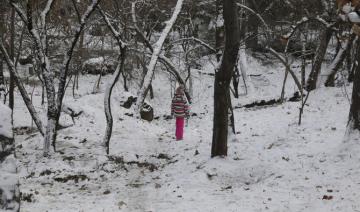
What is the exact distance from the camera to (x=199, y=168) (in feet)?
33.8

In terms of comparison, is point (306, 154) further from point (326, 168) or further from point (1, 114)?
point (1, 114)

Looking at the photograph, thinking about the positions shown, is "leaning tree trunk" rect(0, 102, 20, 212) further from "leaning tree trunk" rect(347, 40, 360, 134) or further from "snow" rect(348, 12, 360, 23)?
"leaning tree trunk" rect(347, 40, 360, 134)

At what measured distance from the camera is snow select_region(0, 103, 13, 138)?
5086mm

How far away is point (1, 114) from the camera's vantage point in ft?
16.8

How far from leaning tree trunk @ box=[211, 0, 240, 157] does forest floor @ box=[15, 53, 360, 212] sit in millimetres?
512

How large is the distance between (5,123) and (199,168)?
5996 mm

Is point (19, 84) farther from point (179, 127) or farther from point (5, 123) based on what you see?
point (5, 123)

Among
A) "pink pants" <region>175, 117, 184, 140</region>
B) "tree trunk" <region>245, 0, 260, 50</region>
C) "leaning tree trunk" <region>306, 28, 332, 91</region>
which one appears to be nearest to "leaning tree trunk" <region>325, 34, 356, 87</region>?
"leaning tree trunk" <region>306, 28, 332, 91</region>

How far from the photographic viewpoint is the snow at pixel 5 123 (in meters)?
5.09

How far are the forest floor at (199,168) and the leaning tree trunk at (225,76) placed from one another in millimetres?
512

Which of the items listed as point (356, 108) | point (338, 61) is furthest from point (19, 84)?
point (338, 61)

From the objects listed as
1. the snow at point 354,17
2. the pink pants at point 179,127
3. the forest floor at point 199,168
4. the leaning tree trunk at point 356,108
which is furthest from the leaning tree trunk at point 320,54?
the snow at point 354,17

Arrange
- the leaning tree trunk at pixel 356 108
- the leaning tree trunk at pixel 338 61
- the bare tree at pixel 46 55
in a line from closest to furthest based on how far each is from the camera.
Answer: the leaning tree trunk at pixel 356 108
the bare tree at pixel 46 55
the leaning tree trunk at pixel 338 61

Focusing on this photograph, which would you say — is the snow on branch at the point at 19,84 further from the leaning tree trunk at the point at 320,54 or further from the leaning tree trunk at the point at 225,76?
the leaning tree trunk at the point at 320,54
